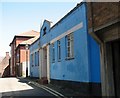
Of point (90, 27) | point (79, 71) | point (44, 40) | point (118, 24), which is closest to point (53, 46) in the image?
point (44, 40)

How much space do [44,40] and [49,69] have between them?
153 inches

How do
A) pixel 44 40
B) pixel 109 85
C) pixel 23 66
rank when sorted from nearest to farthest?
pixel 109 85 → pixel 44 40 → pixel 23 66

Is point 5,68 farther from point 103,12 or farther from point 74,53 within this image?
point 103,12

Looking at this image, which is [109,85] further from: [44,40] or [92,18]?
[44,40]

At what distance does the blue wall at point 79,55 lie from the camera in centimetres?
1376

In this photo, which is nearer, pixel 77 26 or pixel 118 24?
pixel 118 24

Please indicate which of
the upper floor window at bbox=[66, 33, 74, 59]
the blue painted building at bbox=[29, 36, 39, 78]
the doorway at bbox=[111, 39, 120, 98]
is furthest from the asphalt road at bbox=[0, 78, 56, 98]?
the blue painted building at bbox=[29, 36, 39, 78]

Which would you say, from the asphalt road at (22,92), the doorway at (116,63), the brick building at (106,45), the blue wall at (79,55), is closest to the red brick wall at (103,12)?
the brick building at (106,45)

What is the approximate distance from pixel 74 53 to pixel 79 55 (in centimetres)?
95

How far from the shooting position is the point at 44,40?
2669 centimetres

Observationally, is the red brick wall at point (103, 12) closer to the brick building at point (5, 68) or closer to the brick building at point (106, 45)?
the brick building at point (106, 45)

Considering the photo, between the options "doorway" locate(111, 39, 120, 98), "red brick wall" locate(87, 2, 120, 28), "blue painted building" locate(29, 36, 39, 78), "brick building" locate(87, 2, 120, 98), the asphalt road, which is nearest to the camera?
"red brick wall" locate(87, 2, 120, 28)

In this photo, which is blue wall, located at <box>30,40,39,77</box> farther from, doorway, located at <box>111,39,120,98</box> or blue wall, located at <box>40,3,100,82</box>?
doorway, located at <box>111,39,120,98</box>

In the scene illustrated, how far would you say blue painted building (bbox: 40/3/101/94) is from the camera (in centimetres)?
1385
